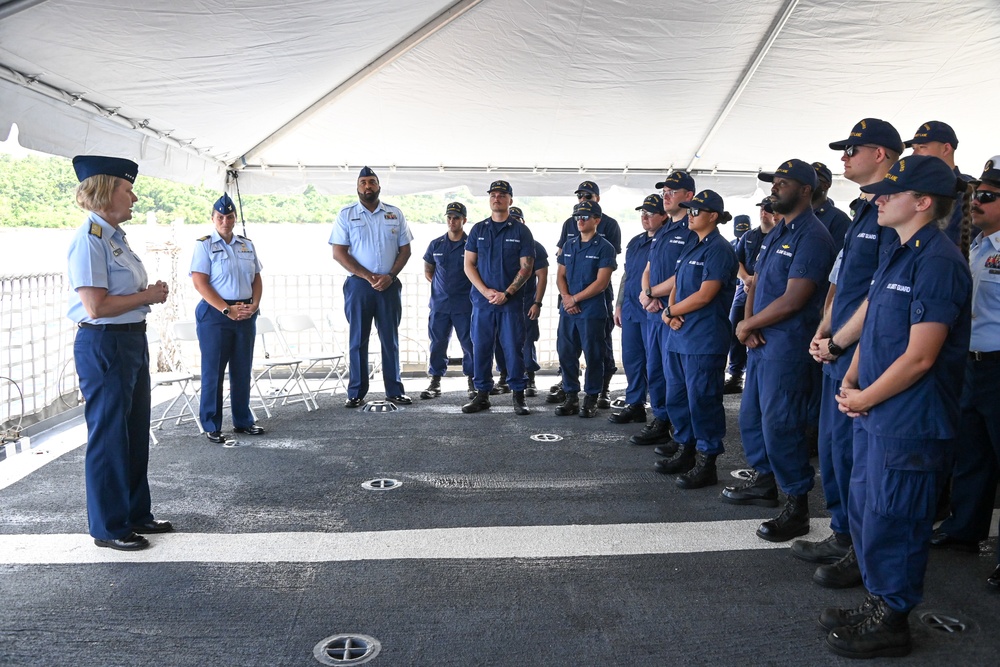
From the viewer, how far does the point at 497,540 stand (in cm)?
361

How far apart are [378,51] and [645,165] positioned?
3595 millimetres

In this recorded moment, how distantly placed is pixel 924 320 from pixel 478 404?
15.2 feet

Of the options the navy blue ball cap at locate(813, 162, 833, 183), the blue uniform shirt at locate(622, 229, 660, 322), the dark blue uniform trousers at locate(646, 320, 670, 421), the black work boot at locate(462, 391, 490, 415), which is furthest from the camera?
the black work boot at locate(462, 391, 490, 415)

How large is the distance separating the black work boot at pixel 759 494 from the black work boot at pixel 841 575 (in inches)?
40.6

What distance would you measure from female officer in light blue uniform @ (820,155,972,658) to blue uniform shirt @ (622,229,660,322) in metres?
3.57

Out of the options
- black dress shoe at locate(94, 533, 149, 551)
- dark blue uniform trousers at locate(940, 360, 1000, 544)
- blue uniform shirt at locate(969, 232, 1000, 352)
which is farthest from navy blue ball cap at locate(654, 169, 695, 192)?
black dress shoe at locate(94, 533, 149, 551)

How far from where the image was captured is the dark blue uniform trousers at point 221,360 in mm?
5566

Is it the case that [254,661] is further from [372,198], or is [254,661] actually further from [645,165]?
[645,165]

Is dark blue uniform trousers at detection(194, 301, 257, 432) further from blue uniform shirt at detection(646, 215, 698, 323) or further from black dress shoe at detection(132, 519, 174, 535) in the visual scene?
blue uniform shirt at detection(646, 215, 698, 323)

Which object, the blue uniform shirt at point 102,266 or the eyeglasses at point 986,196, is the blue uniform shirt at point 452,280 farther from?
the eyeglasses at point 986,196

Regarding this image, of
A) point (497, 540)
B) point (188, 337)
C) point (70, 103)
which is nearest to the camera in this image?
point (497, 540)

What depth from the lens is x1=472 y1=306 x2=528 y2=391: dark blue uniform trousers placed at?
6.58 meters

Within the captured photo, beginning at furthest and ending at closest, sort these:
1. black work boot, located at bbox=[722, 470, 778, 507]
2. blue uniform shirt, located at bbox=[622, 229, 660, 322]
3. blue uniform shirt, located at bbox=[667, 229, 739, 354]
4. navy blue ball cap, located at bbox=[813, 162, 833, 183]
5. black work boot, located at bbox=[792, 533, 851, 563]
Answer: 1. blue uniform shirt, located at bbox=[622, 229, 660, 322]
2. navy blue ball cap, located at bbox=[813, 162, 833, 183]
3. blue uniform shirt, located at bbox=[667, 229, 739, 354]
4. black work boot, located at bbox=[722, 470, 778, 507]
5. black work boot, located at bbox=[792, 533, 851, 563]

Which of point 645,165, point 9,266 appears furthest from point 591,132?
point 9,266
